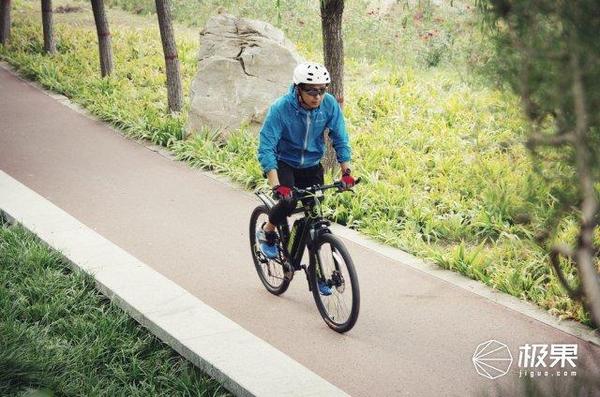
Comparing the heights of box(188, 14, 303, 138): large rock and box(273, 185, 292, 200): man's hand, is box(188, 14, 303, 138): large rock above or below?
below

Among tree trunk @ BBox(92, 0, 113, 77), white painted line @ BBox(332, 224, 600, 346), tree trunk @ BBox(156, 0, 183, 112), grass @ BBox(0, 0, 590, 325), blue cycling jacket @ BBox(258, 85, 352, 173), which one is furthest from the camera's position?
tree trunk @ BBox(92, 0, 113, 77)

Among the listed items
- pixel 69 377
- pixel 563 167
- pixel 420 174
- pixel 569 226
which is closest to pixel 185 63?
pixel 420 174

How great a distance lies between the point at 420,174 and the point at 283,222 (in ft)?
12.8

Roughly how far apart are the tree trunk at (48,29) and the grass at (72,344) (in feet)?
35.6

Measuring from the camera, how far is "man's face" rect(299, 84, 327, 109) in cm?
577

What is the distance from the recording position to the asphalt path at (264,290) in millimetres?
5602

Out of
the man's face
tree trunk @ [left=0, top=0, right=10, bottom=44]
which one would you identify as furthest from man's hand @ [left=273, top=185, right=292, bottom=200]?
tree trunk @ [left=0, top=0, right=10, bottom=44]

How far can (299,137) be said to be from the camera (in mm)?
6098

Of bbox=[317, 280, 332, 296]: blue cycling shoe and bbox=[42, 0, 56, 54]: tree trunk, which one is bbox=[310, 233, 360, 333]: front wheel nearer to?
bbox=[317, 280, 332, 296]: blue cycling shoe

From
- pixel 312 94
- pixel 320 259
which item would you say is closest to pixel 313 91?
pixel 312 94

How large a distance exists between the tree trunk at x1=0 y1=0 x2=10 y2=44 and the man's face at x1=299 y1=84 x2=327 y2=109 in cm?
1416

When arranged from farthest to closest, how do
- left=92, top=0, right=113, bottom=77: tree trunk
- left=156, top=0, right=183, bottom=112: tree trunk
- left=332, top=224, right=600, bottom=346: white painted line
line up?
left=92, top=0, right=113, bottom=77: tree trunk < left=156, top=0, right=183, bottom=112: tree trunk < left=332, top=224, right=600, bottom=346: white painted line

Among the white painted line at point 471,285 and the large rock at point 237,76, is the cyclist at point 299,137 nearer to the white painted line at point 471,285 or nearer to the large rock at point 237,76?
the white painted line at point 471,285

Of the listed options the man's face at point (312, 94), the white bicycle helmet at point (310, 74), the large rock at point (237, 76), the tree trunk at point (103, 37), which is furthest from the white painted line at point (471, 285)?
the tree trunk at point (103, 37)
